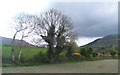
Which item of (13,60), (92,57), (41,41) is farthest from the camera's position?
(92,57)

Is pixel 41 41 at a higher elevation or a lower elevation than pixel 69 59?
higher

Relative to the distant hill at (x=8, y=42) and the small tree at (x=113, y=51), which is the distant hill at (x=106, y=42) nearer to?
the small tree at (x=113, y=51)

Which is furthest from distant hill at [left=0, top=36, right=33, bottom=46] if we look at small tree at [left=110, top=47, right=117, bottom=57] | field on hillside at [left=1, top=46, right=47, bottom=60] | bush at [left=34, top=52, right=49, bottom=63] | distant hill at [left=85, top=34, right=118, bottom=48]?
small tree at [left=110, top=47, right=117, bottom=57]

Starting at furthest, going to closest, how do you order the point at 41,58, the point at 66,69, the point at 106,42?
1. the point at 41,58
2. the point at 106,42
3. the point at 66,69

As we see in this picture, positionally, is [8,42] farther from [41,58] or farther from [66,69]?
[66,69]

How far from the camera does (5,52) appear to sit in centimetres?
1331

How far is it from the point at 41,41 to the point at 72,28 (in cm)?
203

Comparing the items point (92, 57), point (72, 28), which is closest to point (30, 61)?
point (72, 28)

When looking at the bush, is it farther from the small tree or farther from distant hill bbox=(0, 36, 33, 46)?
the small tree

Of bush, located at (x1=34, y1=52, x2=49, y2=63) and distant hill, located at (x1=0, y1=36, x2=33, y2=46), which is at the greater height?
distant hill, located at (x1=0, y1=36, x2=33, y2=46)

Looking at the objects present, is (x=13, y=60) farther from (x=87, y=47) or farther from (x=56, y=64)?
(x=87, y=47)

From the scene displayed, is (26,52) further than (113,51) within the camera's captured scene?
Yes

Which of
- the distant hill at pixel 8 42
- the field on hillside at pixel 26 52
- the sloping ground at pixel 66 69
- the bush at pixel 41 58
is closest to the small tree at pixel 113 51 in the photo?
the sloping ground at pixel 66 69

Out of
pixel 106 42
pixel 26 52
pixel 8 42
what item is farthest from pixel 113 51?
pixel 8 42
